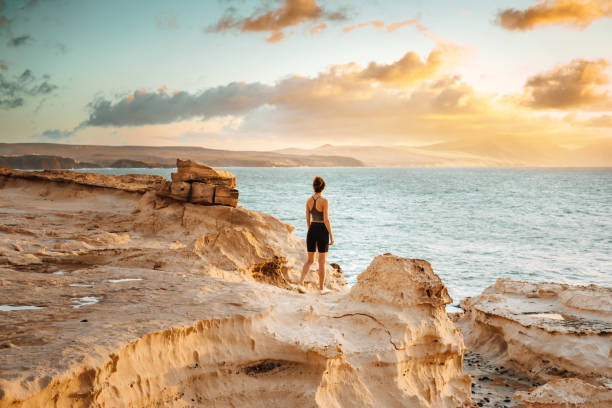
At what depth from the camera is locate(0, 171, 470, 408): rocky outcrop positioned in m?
2.67

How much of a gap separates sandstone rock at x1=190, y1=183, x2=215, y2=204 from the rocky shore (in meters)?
2.67

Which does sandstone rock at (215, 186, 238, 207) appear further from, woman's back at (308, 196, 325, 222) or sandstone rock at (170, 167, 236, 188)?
woman's back at (308, 196, 325, 222)

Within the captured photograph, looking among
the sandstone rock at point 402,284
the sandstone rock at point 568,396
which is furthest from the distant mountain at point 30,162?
the sandstone rock at point 568,396

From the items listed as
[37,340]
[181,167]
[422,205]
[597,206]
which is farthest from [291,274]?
[597,206]

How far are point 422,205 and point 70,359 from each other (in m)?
39.5

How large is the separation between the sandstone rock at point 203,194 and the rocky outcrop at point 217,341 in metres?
4.31

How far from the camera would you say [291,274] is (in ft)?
28.1

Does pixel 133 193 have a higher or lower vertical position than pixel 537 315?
higher

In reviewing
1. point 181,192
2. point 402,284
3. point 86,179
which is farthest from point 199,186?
point 402,284

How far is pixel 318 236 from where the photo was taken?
6.94 meters

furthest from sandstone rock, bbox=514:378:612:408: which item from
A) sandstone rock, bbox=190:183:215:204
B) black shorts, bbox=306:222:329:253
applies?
sandstone rock, bbox=190:183:215:204

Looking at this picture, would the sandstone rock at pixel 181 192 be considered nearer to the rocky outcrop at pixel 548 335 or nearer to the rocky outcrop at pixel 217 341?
the rocky outcrop at pixel 217 341

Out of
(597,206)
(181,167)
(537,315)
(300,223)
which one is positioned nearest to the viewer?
(537,315)

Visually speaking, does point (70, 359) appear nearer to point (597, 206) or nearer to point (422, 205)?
point (422, 205)
